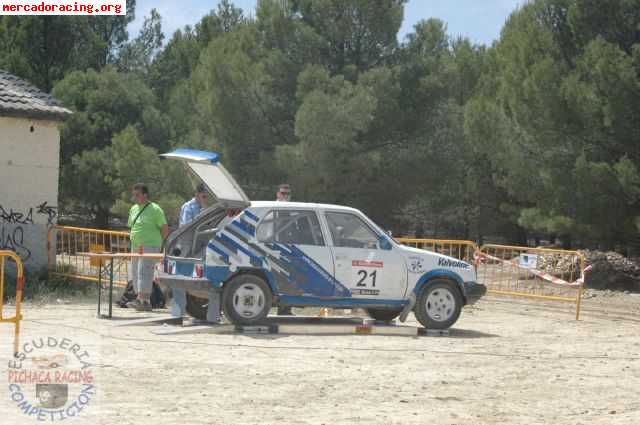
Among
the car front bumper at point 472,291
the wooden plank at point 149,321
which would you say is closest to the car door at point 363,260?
the car front bumper at point 472,291

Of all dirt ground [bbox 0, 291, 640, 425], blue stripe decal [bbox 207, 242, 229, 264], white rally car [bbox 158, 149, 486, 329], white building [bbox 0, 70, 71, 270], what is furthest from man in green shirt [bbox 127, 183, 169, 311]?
white building [bbox 0, 70, 71, 270]

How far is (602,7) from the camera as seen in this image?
85.0 feet

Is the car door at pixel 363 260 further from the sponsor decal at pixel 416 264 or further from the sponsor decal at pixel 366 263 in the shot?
the sponsor decal at pixel 416 264

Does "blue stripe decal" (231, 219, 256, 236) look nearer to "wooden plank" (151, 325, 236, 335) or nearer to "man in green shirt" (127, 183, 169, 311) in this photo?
"wooden plank" (151, 325, 236, 335)

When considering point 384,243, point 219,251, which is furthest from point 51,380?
point 384,243

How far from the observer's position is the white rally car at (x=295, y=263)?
1292cm

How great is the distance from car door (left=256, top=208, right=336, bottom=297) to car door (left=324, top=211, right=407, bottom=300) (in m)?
0.16

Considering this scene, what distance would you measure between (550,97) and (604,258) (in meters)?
5.56

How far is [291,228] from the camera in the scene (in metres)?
13.3

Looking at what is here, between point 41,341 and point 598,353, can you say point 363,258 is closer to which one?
point 598,353

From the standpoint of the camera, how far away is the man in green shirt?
15.1 metres

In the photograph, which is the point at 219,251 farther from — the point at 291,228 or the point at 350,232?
the point at 350,232

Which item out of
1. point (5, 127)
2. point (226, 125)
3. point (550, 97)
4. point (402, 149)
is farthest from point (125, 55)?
point (5, 127)

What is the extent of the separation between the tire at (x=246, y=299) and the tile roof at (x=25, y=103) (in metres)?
7.13
